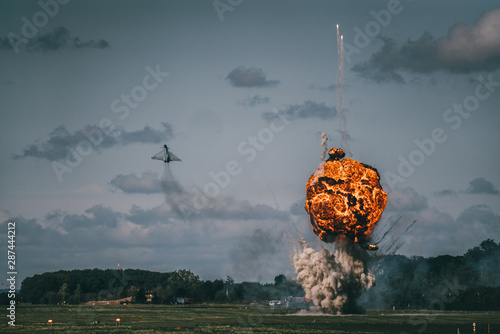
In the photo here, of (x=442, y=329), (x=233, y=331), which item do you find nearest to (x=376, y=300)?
(x=442, y=329)

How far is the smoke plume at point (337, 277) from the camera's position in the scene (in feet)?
400

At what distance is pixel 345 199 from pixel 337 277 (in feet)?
48.7

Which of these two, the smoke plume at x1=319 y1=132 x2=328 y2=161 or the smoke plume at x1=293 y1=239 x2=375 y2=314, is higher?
the smoke plume at x1=319 y1=132 x2=328 y2=161

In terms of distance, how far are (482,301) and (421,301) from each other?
20781mm

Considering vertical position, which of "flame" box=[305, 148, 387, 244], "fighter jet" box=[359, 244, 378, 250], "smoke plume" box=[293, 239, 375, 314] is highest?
"flame" box=[305, 148, 387, 244]

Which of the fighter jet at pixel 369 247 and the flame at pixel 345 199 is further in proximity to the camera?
the fighter jet at pixel 369 247

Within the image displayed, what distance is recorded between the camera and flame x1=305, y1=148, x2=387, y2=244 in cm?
11881

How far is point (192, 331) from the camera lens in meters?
80.8

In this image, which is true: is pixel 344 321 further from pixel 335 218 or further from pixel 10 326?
pixel 10 326

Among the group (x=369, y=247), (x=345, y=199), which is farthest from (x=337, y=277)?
(x=345, y=199)

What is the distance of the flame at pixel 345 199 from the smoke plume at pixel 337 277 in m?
3.25

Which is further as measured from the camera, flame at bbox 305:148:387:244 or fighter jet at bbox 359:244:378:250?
fighter jet at bbox 359:244:378:250

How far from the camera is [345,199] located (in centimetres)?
11850

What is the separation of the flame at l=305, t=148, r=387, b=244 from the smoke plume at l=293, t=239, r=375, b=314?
10.7ft
